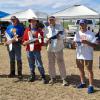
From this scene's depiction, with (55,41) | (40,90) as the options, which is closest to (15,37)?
(55,41)

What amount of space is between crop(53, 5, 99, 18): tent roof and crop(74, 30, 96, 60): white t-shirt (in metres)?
11.6

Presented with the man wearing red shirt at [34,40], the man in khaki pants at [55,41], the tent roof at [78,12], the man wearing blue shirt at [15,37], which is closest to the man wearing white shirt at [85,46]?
the man in khaki pants at [55,41]

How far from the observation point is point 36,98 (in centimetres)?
846

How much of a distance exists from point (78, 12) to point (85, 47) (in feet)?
41.4

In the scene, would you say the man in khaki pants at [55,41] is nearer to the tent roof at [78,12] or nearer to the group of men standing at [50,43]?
the group of men standing at [50,43]

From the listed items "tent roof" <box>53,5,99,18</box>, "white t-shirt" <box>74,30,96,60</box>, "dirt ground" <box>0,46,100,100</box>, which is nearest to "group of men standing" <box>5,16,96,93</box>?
"white t-shirt" <box>74,30,96,60</box>

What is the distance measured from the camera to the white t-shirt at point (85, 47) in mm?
8909

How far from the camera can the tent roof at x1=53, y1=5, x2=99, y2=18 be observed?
20.7 m

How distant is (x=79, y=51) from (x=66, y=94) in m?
1.16

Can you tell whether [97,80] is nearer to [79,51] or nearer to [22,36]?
[79,51]

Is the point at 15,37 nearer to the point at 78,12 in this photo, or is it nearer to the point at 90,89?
the point at 90,89

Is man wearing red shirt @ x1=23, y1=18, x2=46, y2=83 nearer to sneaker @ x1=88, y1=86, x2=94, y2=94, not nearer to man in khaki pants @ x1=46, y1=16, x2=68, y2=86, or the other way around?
man in khaki pants @ x1=46, y1=16, x2=68, y2=86

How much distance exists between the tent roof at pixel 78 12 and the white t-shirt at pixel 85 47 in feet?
38.2

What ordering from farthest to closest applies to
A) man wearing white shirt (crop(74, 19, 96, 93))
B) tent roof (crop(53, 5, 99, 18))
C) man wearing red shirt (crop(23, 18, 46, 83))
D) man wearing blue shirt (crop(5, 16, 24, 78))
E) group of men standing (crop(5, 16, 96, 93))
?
tent roof (crop(53, 5, 99, 18)) → man wearing blue shirt (crop(5, 16, 24, 78)) → man wearing red shirt (crop(23, 18, 46, 83)) → group of men standing (crop(5, 16, 96, 93)) → man wearing white shirt (crop(74, 19, 96, 93))
